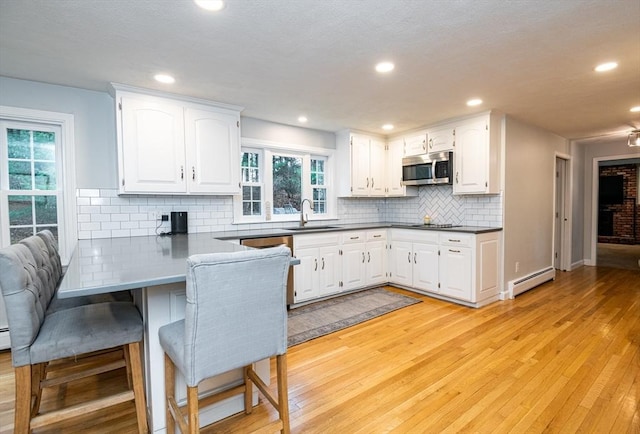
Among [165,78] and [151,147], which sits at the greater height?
[165,78]

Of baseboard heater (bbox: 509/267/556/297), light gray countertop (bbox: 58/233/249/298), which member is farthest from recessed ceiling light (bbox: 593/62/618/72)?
light gray countertop (bbox: 58/233/249/298)

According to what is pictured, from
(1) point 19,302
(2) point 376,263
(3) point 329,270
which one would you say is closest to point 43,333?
(1) point 19,302

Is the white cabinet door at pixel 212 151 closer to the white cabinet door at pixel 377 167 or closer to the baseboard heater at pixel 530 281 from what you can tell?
the white cabinet door at pixel 377 167

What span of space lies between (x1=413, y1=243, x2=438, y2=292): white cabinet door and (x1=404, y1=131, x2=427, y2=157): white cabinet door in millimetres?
1373

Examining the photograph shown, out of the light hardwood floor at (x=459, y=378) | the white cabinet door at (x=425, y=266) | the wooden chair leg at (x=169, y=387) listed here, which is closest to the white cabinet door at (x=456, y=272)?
the white cabinet door at (x=425, y=266)

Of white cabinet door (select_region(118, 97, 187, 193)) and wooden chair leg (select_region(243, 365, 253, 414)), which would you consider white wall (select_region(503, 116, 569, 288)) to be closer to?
wooden chair leg (select_region(243, 365, 253, 414))

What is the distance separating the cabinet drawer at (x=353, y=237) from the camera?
4.25 metres

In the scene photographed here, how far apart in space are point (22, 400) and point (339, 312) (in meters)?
2.73

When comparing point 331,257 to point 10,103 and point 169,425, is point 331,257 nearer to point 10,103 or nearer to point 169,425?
point 169,425

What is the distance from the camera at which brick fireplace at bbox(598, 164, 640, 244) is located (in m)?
9.03

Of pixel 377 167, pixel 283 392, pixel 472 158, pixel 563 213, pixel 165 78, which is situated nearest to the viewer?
pixel 283 392

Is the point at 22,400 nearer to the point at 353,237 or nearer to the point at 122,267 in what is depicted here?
the point at 122,267

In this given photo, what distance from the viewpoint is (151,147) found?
3074mm

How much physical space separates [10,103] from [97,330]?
2.45 m
